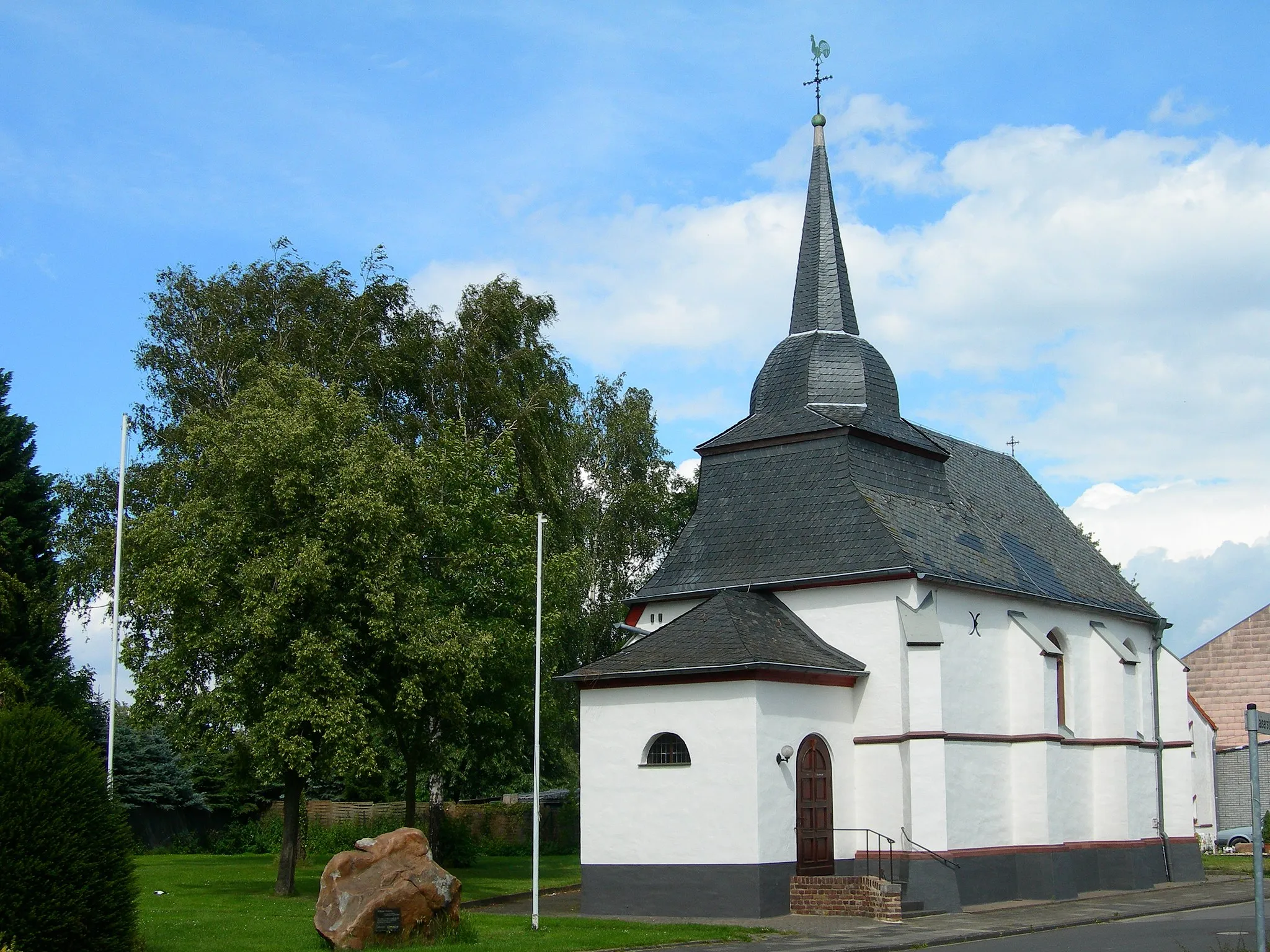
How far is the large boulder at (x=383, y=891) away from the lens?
60.0ft

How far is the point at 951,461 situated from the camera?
35281 millimetres

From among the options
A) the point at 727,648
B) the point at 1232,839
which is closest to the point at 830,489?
the point at 727,648

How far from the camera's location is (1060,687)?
3272cm

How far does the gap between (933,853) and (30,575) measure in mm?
23672

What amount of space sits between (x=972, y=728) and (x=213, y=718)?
50.0 feet

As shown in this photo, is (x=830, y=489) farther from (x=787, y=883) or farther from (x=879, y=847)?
(x=787, y=883)

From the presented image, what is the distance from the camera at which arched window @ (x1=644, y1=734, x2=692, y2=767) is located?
85.5 feet

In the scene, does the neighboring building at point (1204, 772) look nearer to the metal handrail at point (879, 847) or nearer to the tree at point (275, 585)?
the metal handrail at point (879, 847)

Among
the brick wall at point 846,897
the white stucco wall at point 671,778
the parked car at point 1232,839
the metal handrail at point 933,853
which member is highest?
the white stucco wall at point 671,778

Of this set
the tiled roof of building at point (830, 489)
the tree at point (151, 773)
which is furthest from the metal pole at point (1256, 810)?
the tree at point (151, 773)

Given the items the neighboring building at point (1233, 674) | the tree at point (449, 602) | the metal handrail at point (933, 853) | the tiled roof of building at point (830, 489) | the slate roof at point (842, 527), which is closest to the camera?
the metal handrail at point (933, 853)

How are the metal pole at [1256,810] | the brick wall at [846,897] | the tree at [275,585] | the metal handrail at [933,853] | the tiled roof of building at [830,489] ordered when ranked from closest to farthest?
the metal pole at [1256,810], the brick wall at [846,897], the tree at [275,585], the metal handrail at [933,853], the tiled roof of building at [830,489]

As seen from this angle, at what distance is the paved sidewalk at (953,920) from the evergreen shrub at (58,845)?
27.5 ft

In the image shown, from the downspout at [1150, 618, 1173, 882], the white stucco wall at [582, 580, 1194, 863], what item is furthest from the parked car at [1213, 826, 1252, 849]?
the white stucco wall at [582, 580, 1194, 863]
